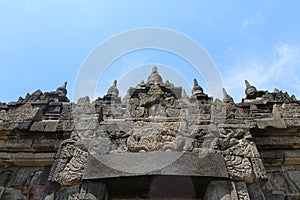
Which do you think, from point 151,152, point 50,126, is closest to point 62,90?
point 50,126

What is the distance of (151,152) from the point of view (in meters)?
4.79

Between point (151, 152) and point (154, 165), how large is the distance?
30 cm

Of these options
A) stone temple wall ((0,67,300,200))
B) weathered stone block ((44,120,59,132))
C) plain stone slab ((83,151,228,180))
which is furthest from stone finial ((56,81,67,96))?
plain stone slab ((83,151,228,180))

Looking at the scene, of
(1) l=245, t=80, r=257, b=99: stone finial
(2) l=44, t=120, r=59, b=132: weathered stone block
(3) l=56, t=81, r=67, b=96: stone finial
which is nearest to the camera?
(2) l=44, t=120, r=59, b=132: weathered stone block

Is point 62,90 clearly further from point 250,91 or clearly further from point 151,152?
point 151,152

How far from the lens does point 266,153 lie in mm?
5719

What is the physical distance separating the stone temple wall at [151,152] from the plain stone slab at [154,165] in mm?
17

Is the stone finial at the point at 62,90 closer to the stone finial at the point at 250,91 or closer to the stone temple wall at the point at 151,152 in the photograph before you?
the stone finial at the point at 250,91

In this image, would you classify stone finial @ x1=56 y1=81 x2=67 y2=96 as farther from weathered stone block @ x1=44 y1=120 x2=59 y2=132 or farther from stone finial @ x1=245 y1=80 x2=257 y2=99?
weathered stone block @ x1=44 y1=120 x2=59 y2=132

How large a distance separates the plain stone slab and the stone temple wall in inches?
0.7

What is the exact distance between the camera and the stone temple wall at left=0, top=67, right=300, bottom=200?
4559mm

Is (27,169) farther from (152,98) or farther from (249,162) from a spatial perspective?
(249,162)

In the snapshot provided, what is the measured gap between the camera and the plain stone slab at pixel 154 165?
448 cm

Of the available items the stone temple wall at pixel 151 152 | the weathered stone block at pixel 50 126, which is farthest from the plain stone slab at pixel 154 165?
the weathered stone block at pixel 50 126
